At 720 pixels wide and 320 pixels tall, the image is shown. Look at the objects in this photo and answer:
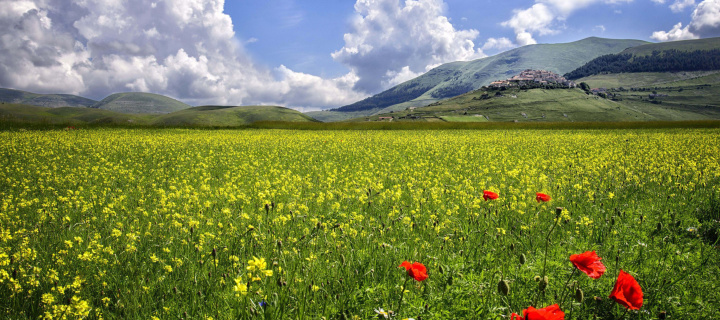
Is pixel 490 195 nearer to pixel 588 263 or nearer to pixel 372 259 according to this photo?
pixel 372 259

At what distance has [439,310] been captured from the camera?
9.73 ft

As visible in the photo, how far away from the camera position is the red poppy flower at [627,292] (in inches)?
70.2

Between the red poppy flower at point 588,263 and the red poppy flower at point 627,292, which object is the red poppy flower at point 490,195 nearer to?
the red poppy flower at point 588,263

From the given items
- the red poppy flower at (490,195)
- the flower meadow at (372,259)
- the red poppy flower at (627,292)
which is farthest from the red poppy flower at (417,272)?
the red poppy flower at (490,195)

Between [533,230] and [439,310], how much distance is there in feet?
9.55

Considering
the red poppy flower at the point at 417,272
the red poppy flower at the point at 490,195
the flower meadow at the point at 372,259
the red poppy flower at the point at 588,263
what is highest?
the red poppy flower at the point at 490,195

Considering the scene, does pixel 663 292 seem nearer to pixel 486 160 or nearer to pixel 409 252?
pixel 409 252

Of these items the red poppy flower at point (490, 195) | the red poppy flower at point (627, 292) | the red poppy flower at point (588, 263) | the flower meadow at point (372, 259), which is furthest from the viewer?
the red poppy flower at point (490, 195)

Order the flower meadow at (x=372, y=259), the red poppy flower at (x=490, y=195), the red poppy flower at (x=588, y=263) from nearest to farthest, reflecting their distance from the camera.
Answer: the red poppy flower at (x=588, y=263), the flower meadow at (x=372, y=259), the red poppy flower at (x=490, y=195)

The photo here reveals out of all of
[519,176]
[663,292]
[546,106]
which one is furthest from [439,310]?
[546,106]

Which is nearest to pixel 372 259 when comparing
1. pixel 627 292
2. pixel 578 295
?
pixel 578 295

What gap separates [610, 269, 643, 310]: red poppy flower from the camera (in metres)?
1.78

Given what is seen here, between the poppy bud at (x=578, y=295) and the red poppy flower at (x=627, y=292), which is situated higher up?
the red poppy flower at (x=627, y=292)

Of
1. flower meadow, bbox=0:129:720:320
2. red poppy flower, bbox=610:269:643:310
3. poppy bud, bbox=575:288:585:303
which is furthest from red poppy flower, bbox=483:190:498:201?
red poppy flower, bbox=610:269:643:310
